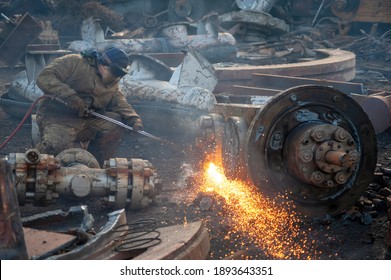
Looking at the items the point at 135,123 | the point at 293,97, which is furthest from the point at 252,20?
the point at 293,97

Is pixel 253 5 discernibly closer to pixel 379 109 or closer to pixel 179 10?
pixel 179 10

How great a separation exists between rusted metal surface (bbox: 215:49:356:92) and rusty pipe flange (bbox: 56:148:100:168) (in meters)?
3.59

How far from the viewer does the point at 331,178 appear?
4.60 m

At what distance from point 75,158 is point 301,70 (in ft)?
17.8

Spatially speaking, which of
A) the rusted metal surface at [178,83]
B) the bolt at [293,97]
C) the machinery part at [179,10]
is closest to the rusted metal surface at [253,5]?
the machinery part at [179,10]

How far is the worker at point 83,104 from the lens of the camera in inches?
241

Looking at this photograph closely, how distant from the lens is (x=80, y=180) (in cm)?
501

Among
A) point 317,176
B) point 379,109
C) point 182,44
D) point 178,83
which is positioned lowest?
point 317,176

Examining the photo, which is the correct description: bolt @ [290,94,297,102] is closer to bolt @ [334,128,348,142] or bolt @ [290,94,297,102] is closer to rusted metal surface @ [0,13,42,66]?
bolt @ [334,128,348,142]

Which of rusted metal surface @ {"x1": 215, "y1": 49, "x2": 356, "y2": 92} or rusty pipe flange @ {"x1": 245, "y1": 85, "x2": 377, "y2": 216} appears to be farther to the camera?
rusted metal surface @ {"x1": 215, "y1": 49, "x2": 356, "y2": 92}

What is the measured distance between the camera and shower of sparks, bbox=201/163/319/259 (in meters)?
4.41

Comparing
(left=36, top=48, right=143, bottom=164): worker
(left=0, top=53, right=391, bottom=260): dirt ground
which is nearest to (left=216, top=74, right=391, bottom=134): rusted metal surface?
(left=0, top=53, right=391, bottom=260): dirt ground
